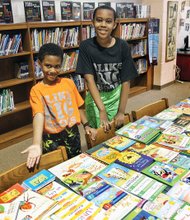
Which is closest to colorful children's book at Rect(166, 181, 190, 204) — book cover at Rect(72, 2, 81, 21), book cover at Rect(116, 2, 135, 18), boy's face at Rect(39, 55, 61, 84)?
boy's face at Rect(39, 55, 61, 84)

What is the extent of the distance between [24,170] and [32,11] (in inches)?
95.9

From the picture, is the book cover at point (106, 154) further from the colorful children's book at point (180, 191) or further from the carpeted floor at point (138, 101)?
the carpeted floor at point (138, 101)

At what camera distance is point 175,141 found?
1.32m

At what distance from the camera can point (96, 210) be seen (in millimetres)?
860

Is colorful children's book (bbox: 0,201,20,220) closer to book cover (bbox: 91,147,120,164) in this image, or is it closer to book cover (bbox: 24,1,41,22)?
book cover (bbox: 91,147,120,164)

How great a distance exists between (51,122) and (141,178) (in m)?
0.62

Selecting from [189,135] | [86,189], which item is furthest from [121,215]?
[189,135]

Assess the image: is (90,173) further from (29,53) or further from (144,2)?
(144,2)

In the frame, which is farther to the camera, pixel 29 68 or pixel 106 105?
pixel 29 68

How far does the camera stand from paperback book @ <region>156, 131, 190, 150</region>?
1.27 metres

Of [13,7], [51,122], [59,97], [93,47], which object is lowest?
[51,122]

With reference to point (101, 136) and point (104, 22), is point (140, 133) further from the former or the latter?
point (104, 22)

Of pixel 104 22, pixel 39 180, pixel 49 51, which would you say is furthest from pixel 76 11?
pixel 39 180

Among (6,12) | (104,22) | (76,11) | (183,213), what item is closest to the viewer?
(183,213)
